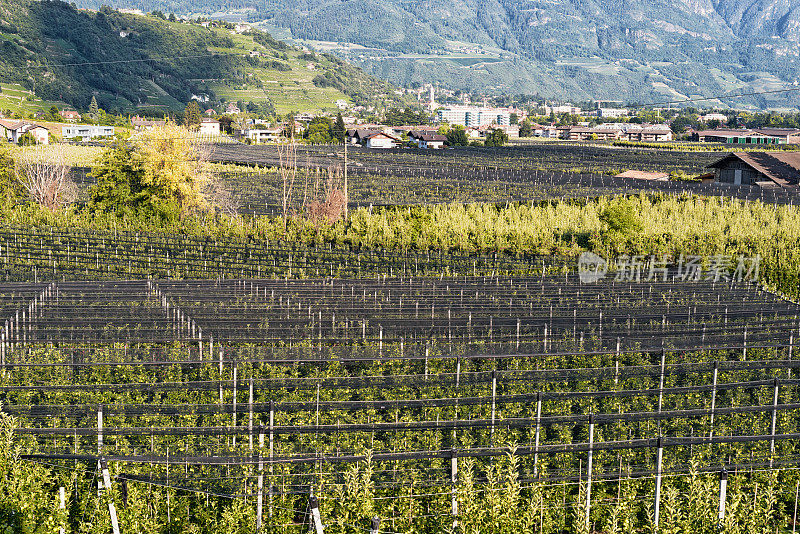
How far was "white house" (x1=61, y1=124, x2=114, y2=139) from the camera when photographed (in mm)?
127688

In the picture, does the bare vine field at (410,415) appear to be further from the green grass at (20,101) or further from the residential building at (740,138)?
the green grass at (20,101)

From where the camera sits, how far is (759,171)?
63.0 meters

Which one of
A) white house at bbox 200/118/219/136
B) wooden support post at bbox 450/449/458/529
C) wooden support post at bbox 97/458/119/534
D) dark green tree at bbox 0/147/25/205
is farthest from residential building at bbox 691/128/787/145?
wooden support post at bbox 97/458/119/534

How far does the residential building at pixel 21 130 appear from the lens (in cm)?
11125

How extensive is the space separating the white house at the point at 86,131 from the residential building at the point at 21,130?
482 centimetres

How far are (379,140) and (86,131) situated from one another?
48753mm

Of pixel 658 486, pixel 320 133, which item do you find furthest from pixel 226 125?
pixel 658 486

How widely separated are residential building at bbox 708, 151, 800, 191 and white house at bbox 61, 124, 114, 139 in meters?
93.1

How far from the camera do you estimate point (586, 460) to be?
595 inches

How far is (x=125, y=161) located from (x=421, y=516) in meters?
43.1

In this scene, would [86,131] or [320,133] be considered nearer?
[86,131]

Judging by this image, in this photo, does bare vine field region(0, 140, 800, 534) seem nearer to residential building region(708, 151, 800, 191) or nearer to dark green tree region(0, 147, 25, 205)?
dark green tree region(0, 147, 25, 205)

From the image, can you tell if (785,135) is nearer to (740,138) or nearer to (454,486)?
(740,138)

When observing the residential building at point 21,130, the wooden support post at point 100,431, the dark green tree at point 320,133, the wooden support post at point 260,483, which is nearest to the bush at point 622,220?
the wooden support post at point 260,483
